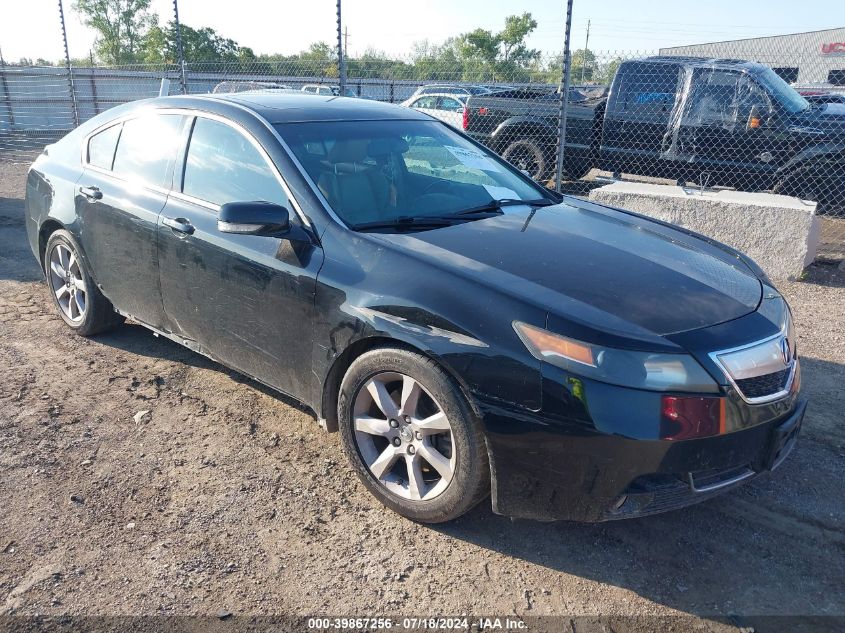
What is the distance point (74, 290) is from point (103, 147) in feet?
3.39

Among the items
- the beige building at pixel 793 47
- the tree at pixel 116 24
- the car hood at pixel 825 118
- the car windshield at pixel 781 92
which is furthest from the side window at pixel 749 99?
the tree at pixel 116 24

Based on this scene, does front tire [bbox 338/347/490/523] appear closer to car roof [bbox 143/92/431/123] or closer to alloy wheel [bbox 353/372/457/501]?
alloy wheel [bbox 353/372/457/501]

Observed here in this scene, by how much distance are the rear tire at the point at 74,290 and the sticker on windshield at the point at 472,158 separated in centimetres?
251

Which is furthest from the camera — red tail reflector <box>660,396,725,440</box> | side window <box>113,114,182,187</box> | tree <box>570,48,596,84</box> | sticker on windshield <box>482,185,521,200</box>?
tree <box>570,48,596,84</box>

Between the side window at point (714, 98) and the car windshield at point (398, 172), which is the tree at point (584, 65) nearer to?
the side window at point (714, 98)

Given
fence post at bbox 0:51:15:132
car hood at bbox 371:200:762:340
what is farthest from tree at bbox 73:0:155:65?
car hood at bbox 371:200:762:340

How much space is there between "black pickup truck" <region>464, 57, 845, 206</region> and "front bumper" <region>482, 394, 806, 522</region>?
638 centimetres

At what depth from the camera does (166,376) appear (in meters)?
4.33

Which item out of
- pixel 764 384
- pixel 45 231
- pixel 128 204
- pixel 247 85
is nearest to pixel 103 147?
pixel 128 204

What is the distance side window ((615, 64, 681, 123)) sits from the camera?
8.99 metres

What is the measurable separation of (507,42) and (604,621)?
60.3 m

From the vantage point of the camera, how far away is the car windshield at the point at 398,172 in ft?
11.1

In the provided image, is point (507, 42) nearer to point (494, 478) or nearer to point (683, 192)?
point (683, 192)

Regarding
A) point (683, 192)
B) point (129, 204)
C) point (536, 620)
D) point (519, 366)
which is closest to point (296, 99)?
point (129, 204)
